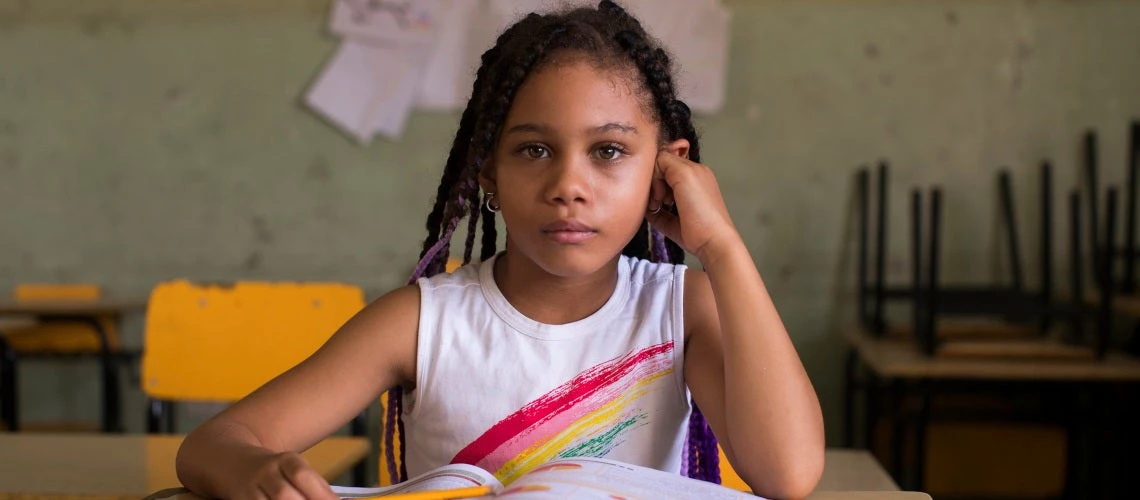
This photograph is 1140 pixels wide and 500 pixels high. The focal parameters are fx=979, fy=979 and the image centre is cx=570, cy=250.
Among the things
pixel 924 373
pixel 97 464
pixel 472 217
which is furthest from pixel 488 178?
pixel 924 373

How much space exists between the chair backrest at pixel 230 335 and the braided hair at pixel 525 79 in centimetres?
74

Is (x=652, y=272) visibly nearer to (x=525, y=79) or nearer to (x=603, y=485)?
(x=525, y=79)

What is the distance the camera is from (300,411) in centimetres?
A: 86

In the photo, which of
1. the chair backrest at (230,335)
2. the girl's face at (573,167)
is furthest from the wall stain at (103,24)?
the girl's face at (573,167)

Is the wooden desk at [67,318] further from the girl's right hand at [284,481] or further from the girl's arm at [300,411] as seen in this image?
the girl's right hand at [284,481]

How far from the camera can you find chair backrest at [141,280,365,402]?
5.83ft

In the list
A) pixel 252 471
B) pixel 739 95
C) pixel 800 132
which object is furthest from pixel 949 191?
pixel 252 471

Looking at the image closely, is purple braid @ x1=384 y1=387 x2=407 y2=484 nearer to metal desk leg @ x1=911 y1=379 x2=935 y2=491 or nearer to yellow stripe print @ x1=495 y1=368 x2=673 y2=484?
yellow stripe print @ x1=495 y1=368 x2=673 y2=484

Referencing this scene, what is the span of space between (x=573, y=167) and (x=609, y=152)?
5 cm

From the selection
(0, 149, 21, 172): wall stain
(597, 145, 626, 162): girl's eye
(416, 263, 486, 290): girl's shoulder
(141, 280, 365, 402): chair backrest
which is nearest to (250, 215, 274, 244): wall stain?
(0, 149, 21, 172): wall stain

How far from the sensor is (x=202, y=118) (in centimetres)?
349

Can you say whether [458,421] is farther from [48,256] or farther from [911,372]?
[48,256]

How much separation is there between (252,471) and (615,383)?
0.39m

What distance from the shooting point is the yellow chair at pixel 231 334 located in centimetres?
178
